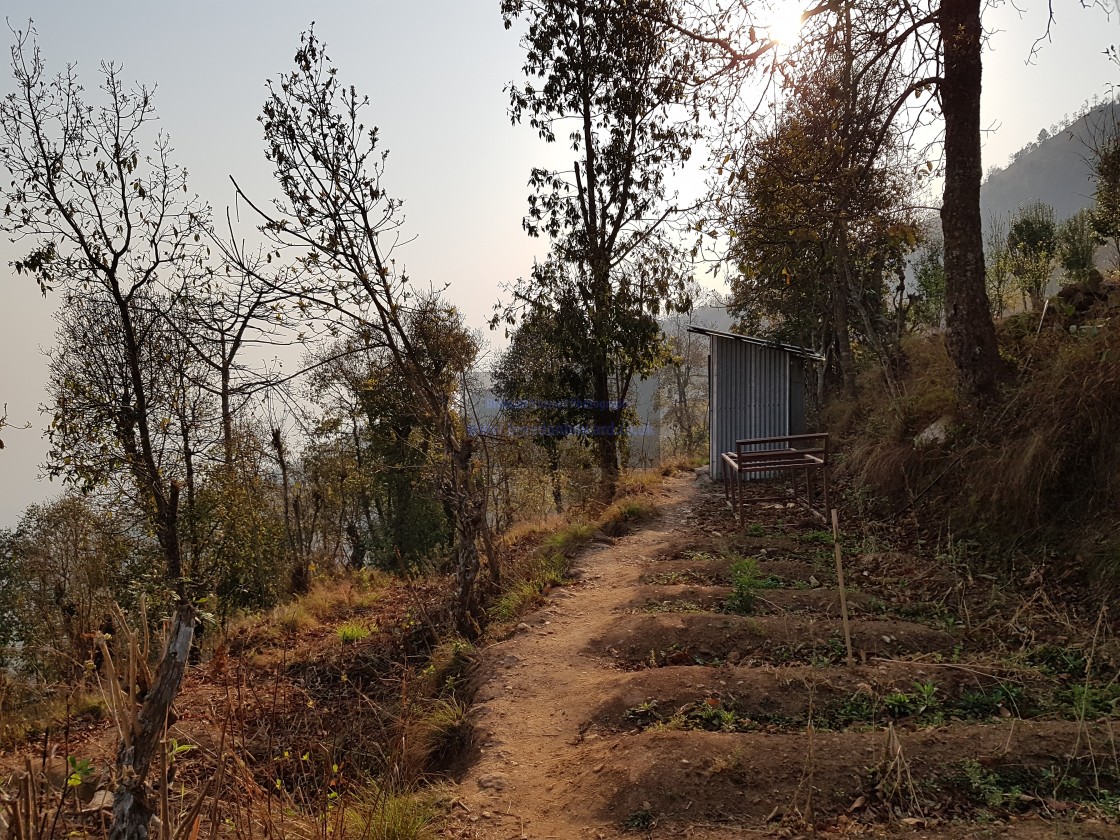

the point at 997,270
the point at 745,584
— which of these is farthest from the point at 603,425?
the point at 997,270

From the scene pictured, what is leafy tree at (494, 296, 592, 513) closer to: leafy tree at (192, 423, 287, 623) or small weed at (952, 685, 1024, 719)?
leafy tree at (192, 423, 287, 623)

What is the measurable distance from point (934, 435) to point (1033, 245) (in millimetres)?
16512

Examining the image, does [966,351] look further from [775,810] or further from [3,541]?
[3,541]

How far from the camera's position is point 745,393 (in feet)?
49.1

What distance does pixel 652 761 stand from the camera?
139 inches

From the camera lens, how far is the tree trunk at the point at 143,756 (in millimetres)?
1952

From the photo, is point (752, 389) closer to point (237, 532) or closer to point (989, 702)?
point (989, 702)

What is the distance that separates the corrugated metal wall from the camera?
47.6 ft

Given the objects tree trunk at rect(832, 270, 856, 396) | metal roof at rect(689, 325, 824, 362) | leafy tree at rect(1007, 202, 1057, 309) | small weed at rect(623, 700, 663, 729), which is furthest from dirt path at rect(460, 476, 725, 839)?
leafy tree at rect(1007, 202, 1057, 309)

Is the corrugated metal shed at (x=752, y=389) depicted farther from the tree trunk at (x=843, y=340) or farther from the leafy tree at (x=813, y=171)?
the leafy tree at (x=813, y=171)

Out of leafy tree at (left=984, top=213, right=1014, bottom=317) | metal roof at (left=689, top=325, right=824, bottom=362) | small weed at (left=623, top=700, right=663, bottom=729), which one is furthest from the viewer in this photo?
leafy tree at (left=984, top=213, right=1014, bottom=317)

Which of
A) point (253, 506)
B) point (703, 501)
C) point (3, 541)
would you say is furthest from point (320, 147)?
point (3, 541)

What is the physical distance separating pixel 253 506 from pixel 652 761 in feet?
48.4

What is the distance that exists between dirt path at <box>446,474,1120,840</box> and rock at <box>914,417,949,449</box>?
2.64 meters
